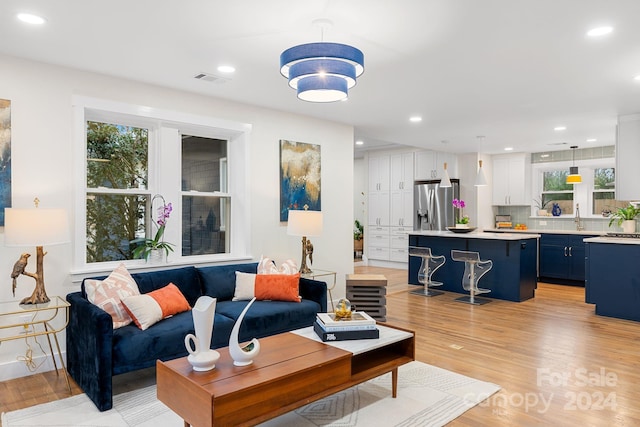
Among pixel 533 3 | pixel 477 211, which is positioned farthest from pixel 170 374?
pixel 477 211

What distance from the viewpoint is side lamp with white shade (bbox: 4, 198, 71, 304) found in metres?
2.97

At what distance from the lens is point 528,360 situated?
12.1 ft

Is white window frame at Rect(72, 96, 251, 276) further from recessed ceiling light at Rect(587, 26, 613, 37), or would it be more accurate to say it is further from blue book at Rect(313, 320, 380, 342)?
recessed ceiling light at Rect(587, 26, 613, 37)

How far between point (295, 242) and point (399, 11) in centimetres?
317

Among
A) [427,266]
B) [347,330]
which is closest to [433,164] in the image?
[427,266]

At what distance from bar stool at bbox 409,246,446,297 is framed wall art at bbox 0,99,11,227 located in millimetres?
5110

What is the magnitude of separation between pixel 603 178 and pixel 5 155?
8.87 meters

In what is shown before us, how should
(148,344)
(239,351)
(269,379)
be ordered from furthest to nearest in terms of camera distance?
(148,344), (239,351), (269,379)

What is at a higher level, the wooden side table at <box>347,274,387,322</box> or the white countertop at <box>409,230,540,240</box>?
the white countertop at <box>409,230,540,240</box>

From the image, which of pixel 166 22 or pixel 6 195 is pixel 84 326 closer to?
pixel 6 195

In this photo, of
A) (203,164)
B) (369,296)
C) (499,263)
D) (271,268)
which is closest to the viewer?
(271,268)

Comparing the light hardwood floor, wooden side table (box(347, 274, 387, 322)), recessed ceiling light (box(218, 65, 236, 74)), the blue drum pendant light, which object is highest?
recessed ceiling light (box(218, 65, 236, 74))

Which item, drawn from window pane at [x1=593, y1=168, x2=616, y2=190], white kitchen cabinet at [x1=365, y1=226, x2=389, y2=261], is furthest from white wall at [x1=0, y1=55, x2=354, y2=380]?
window pane at [x1=593, y1=168, x2=616, y2=190]

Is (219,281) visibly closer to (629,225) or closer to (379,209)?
(629,225)
